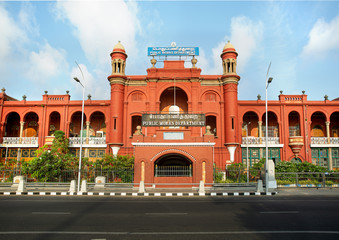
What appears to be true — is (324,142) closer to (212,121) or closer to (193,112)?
(212,121)

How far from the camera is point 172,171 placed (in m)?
21.5

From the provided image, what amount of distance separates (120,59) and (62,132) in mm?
10304

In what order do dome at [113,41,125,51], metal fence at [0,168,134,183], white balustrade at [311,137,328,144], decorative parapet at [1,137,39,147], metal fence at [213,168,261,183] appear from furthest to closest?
decorative parapet at [1,137,39,147]
white balustrade at [311,137,328,144]
dome at [113,41,125,51]
metal fence at [213,168,261,183]
metal fence at [0,168,134,183]

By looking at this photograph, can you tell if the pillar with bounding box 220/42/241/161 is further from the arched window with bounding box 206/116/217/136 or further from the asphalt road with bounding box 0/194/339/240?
the asphalt road with bounding box 0/194/339/240

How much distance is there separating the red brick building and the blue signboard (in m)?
0.91

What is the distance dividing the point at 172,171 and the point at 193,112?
338 inches

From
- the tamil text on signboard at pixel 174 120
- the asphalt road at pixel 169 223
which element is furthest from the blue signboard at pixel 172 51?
the asphalt road at pixel 169 223

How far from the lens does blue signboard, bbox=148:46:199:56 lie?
2966 centimetres

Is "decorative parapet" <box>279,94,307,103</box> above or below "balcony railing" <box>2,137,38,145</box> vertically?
above

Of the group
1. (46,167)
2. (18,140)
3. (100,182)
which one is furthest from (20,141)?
(100,182)

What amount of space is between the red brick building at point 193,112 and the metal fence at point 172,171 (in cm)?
405

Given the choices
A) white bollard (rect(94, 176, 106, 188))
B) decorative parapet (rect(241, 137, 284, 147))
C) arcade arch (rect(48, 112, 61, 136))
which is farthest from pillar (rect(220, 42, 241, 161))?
arcade arch (rect(48, 112, 61, 136))

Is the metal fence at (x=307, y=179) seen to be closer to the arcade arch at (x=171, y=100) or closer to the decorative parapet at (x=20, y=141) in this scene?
the arcade arch at (x=171, y=100)

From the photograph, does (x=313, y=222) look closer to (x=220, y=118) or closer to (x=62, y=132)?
(x=220, y=118)
